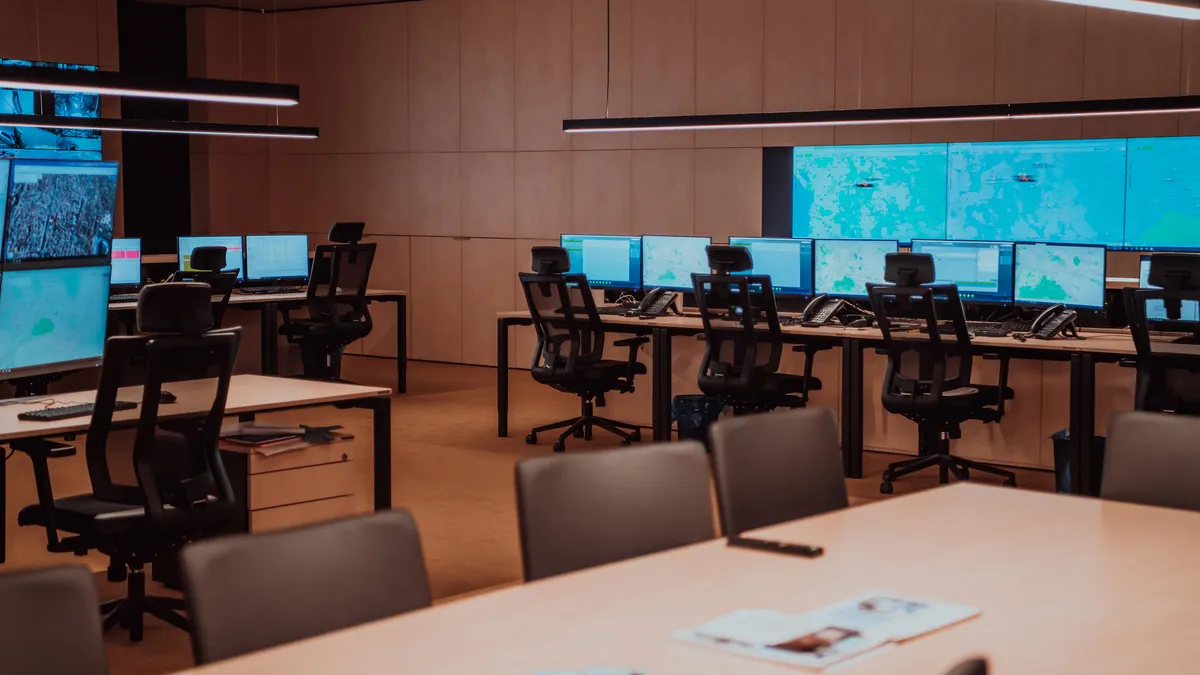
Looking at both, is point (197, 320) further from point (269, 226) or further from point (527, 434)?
point (269, 226)

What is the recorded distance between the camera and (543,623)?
2256mm

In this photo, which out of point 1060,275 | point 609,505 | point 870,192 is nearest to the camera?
point 609,505

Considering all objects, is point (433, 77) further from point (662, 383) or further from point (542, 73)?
point (662, 383)

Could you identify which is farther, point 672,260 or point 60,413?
point 672,260

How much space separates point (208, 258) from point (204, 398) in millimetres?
5696

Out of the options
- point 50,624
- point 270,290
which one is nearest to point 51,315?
point 50,624

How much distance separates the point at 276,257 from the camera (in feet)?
36.0

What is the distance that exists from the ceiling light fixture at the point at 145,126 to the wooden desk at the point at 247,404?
221 inches

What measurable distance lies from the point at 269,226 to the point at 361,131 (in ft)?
5.22

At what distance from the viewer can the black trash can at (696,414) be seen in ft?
27.2

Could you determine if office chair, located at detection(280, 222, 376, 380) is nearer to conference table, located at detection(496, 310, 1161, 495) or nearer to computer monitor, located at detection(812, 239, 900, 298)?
conference table, located at detection(496, 310, 1161, 495)

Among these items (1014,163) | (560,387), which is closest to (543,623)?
(560,387)

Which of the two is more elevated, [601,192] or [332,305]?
[601,192]

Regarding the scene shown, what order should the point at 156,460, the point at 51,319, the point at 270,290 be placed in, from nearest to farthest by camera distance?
the point at 156,460 < the point at 51,319 < the point at 270,290
